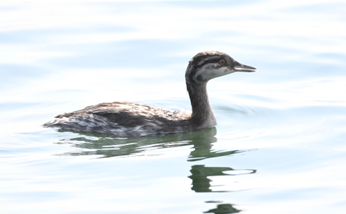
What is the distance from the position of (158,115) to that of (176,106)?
5.63 ft

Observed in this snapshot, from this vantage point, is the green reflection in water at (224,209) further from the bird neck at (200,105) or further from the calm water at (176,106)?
the bird neck at (200,105)

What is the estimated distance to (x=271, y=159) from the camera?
34.0 feet

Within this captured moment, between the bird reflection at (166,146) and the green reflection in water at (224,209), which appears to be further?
the bird reflection at (166,146)

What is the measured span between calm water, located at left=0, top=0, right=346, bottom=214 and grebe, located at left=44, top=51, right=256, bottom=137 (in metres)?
0.31

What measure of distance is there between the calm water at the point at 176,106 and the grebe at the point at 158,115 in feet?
1.02

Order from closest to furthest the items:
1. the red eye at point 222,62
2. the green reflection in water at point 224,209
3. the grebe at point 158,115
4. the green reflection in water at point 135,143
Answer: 1. the green reflection in water at point 224,209
2. the green reflection in water at point 135,143
3. the grebe at point 158,115
4. the red eye at point 222,62

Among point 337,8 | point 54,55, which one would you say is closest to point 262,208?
point 54,55

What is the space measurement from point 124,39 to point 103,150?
7346mm

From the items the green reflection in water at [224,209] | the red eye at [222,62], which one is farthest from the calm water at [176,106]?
the red eye at [222,62]

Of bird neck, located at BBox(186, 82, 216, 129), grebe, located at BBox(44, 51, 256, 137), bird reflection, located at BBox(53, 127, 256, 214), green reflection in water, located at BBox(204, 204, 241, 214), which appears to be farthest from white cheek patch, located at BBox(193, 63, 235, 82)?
green reflection in water, located at BBox(204, 204, 241, 214)

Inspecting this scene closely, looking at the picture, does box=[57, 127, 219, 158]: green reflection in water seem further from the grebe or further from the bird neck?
the bird neck

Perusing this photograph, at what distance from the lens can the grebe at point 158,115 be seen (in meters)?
12.0

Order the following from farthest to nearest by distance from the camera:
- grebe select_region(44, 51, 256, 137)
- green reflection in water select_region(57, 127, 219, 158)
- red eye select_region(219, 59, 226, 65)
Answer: red eye select_region(219, 59, 226, 65)
grebe select_region(44, 51, 256, 137)
green reflection in water select_region(57, 127, 219, 158)

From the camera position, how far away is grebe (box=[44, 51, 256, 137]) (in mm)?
12008
